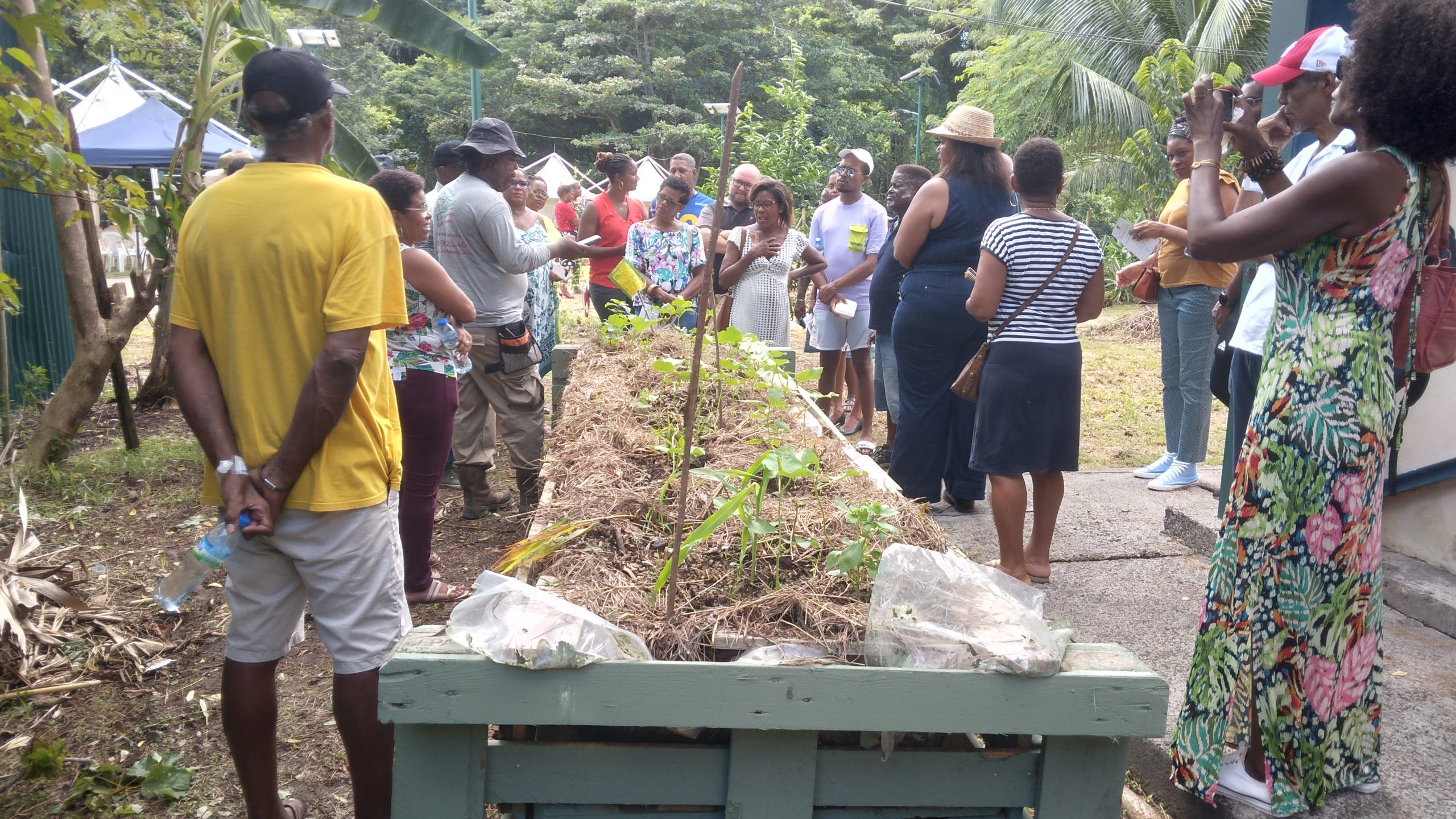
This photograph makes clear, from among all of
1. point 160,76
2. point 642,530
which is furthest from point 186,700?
point 160,76

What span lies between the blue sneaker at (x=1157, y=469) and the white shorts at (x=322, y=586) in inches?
198

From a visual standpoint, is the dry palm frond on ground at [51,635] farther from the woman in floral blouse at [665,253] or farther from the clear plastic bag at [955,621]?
the woman in floral blouse at [665,253]

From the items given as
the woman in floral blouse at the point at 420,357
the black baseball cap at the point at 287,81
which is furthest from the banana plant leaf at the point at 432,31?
the black baseball cap at the point at 287,81

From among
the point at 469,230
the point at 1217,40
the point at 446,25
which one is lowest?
the point at 469,230

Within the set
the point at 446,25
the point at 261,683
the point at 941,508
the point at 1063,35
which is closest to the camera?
the point at 261,683

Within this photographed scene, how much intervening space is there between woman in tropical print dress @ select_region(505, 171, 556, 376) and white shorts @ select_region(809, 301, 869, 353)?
1.88 m

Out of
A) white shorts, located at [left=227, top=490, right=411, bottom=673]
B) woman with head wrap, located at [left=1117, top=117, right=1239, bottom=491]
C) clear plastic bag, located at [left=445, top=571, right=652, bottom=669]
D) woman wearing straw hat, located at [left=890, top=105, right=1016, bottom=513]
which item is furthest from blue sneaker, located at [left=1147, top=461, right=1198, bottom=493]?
white shorts, located at [left=227, top=490, right=411, bottom=673]

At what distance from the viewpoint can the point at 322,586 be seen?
2400mm

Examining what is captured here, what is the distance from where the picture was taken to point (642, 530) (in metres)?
2.85

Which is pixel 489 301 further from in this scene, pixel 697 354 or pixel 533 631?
pixel 533 631

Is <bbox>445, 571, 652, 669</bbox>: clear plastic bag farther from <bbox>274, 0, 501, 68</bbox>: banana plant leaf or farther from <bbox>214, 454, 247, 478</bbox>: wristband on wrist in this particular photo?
<bbox>274, 0, 501, 68</bbox>: banana plant leaf

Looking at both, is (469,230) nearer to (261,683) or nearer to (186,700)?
(186,700)

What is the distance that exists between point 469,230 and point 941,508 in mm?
2923

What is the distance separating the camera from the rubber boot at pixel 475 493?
18.4 ft
